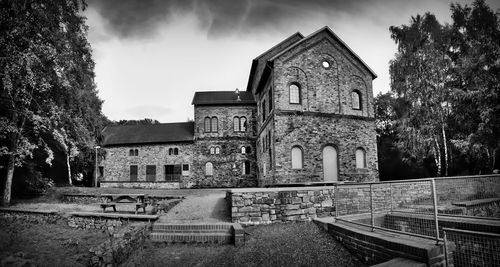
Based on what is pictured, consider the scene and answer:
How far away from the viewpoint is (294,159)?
1894 cm

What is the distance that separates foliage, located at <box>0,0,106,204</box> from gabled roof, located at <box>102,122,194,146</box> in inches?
498

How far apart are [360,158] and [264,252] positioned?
15163mm

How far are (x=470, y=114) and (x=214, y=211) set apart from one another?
668 inches

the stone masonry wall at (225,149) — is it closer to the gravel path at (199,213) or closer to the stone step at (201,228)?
the gravel path at (199,213)

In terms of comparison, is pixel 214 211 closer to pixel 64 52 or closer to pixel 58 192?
pixel 64 52

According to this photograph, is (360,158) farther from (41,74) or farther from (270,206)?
(41,74)

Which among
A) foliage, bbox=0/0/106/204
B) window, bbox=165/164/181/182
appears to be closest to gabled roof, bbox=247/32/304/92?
window, bbox=165/164/181/182

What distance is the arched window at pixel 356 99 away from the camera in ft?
69.5

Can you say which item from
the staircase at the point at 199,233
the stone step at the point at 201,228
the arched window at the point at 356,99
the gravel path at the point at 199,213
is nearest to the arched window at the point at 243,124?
the arched window at the point at 356,99

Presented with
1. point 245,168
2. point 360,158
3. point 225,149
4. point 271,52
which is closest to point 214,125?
point 225,149

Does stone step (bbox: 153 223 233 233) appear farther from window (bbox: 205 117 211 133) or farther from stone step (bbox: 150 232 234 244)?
window (bbox: 205 117 211 133)

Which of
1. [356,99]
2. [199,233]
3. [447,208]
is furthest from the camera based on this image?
[356,99]

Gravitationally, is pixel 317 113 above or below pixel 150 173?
above

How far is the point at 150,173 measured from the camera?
31297 millimetres
